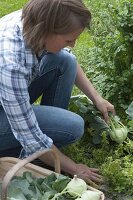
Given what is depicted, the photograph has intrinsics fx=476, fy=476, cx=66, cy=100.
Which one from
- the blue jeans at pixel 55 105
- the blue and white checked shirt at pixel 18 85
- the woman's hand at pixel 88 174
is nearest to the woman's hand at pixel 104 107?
the blue jeans at pixel 55 105

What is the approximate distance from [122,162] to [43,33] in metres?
1.07

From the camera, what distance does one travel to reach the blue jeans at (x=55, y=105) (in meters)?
2.59

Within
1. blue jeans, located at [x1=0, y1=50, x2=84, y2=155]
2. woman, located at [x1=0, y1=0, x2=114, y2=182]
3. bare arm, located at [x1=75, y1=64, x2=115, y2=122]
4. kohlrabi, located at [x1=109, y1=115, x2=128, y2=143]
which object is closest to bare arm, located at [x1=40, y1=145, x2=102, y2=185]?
woman, located at [x1=0, y1=0, x2=114, y2=182]

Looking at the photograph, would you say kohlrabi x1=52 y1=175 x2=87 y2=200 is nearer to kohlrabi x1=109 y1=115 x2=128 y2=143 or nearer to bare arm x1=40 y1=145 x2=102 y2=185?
bare arm x1=40 y1=145 x2=102 y2=185

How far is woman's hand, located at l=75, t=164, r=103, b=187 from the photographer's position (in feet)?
8.71

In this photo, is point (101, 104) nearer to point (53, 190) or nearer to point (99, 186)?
point (99, 186)

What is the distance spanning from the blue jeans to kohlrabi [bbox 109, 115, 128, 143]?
28cm

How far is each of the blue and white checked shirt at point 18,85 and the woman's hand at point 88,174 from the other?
410 mm

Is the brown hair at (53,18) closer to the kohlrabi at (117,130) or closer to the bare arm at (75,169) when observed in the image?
the bare arm at (75,169)

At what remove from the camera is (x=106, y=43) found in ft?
10.7

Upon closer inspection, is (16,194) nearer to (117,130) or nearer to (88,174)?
(88,174)

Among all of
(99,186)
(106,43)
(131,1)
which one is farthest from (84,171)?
(131,1)

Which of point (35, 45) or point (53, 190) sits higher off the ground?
point (35, 45)

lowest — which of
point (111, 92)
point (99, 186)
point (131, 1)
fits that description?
point (99, 186)
